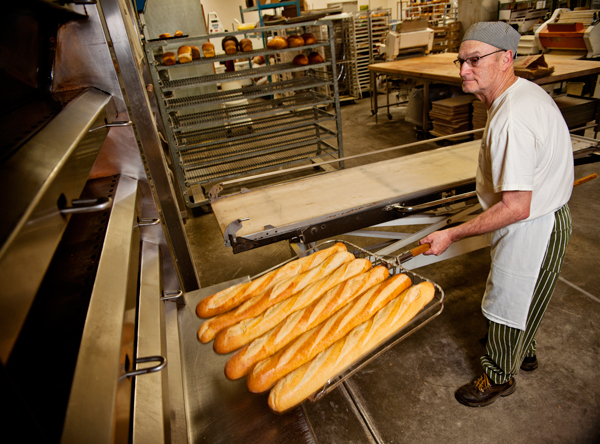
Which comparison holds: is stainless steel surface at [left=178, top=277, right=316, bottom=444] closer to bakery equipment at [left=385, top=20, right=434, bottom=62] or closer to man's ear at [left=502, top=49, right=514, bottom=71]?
man's ear at [left=502, top=49, right=514, bottom=71]

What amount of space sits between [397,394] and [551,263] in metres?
0.98

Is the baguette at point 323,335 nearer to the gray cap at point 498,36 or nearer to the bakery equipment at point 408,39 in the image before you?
the gray cap at point 498,36

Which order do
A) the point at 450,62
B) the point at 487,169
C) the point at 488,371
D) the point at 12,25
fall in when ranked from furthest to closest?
1. the point at 450,62
2. the point at 488,371
3. the point at 487,169
4. the point at 12,25

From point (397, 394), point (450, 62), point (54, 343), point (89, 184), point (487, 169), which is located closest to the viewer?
point (54, 343)

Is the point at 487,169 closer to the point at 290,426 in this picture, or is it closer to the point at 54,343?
the point at 290,426

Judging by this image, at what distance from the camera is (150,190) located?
4.64ft

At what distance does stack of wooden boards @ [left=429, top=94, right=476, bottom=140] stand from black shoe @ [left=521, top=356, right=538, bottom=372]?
334 centimetres

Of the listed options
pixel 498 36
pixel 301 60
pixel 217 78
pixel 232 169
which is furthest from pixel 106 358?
pixel 301 60

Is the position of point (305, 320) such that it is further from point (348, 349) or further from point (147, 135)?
point (147, 135)

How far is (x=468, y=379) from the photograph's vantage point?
1922mm

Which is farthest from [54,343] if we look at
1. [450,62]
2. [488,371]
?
[450,62]

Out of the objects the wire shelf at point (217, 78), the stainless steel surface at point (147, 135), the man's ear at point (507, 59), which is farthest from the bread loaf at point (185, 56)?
the man's ear at point (507, 59)

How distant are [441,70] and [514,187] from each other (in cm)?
405

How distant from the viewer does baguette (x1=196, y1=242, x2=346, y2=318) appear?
4.58 feet
